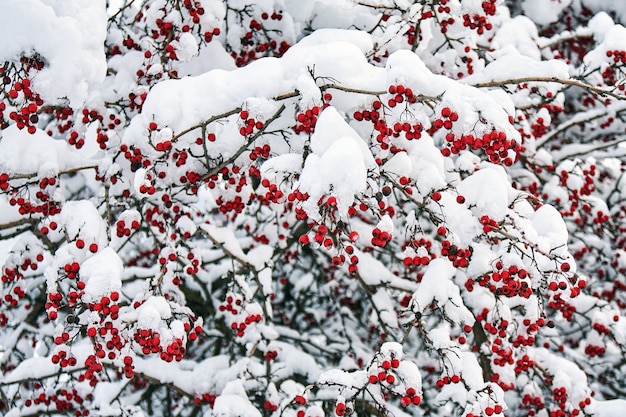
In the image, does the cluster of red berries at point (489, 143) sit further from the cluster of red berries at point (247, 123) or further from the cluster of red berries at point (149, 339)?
the cluster of red berries at point (149, 339)

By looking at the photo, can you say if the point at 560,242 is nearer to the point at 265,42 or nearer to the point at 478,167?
the point at 478,167

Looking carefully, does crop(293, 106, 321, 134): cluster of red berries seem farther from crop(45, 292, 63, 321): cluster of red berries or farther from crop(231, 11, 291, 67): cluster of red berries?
crop(231, 11, 291, 67): cluster of red berries

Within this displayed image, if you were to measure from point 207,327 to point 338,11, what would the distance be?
12.6 feet

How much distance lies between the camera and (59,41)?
320 cm

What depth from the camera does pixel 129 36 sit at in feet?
15.0

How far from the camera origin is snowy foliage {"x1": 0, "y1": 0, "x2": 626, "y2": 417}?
2941 mm

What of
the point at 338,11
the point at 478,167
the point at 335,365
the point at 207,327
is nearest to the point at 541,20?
the point at 338,11

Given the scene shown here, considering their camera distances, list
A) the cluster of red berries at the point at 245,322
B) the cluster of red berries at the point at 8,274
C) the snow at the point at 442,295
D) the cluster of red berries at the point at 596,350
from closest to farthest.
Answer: the snow at the point at 442,295
the cluster of red berries at the point at 8,274
the cluster of red berries at the point at 245,322
the cluster of red berries at the point at 596,350

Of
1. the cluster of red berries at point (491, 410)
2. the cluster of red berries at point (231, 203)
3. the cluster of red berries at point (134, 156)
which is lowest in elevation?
the cluster of red berries at point (491, 410)

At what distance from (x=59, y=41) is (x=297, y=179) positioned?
5.00 ft

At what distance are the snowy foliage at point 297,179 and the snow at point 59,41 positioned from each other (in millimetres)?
11

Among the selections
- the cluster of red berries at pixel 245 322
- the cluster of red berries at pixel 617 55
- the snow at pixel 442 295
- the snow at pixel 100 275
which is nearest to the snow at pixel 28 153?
the snow at pixel 100 275

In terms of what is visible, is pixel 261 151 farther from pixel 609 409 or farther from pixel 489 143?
pixel 609 409

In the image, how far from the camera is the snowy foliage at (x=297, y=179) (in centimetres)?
294
